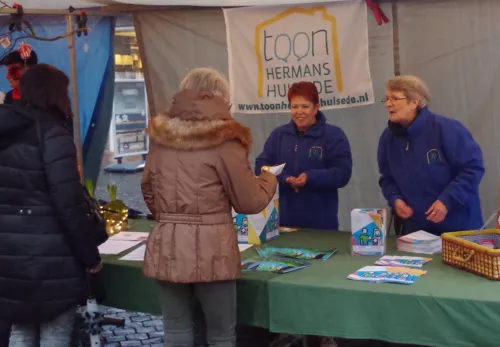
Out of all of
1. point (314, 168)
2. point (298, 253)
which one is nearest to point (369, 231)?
point (298, 253)

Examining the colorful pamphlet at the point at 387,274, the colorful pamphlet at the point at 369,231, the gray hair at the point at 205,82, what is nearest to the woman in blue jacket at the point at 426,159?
the colorful pamphlet at the point at 369,231

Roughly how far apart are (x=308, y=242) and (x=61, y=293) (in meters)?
1.14

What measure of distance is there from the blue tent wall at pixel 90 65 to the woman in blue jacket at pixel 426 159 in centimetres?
271

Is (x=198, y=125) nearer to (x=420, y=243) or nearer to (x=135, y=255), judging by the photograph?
(x=135, y=255)

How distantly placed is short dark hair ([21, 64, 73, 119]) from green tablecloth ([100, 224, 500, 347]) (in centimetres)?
81

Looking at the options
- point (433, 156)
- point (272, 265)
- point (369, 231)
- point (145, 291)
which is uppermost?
point (433, 156)

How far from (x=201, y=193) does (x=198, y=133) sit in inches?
8.1

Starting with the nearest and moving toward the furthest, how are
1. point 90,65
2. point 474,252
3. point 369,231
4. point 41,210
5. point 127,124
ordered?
point 474,252, point 41,210, point 369,231, point 90,65, point 127,124

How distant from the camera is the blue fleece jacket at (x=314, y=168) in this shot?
352 cm

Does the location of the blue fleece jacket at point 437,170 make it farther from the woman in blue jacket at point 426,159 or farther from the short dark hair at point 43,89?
the short dark hair at point 43,89

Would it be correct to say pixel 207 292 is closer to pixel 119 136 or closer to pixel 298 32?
pixel 298 32

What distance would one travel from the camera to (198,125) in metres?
2.28

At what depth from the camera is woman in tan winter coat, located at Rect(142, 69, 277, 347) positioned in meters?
2.28

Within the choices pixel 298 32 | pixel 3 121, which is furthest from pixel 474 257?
pixel 298 32
